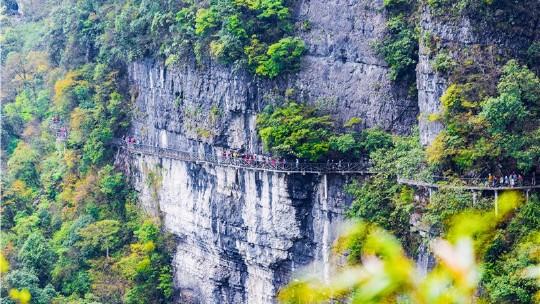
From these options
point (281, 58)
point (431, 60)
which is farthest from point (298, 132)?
point (431, 60)

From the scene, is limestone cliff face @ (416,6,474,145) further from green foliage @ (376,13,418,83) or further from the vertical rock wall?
the vertical rock wall

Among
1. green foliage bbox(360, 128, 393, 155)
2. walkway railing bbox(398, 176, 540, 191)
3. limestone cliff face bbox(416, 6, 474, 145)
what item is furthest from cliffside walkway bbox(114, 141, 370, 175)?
walkway railing bbox(398, 176, 540, 191)

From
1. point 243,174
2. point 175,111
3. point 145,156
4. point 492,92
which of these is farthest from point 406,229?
point 145,156

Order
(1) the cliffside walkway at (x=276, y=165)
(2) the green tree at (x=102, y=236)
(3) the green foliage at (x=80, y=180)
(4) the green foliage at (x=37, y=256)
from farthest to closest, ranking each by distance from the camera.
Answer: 1. (2) the green tree at (x=102, y=236)
2. (4) the green foliage at (x=37, y=256)
3. (3) the green foliage at (x=80, y=180)
4. (1) the cliffside walkway at (x=276, y=165)

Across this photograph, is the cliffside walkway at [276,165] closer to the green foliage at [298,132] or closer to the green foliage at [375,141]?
the green foliage at [298,132]

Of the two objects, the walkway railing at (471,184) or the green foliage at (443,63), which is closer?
the walkway railing at (471,184)

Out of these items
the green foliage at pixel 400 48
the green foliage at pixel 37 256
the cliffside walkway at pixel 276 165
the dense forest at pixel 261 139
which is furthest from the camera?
the green foliage at pixel 37 256

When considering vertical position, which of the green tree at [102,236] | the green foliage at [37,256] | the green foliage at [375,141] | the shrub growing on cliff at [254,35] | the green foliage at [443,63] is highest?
the shrub growing on cliff at [254,35]

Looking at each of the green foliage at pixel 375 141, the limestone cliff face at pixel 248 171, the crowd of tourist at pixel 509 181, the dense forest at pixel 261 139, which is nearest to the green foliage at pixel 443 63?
the dense forest at pixel 261 139
